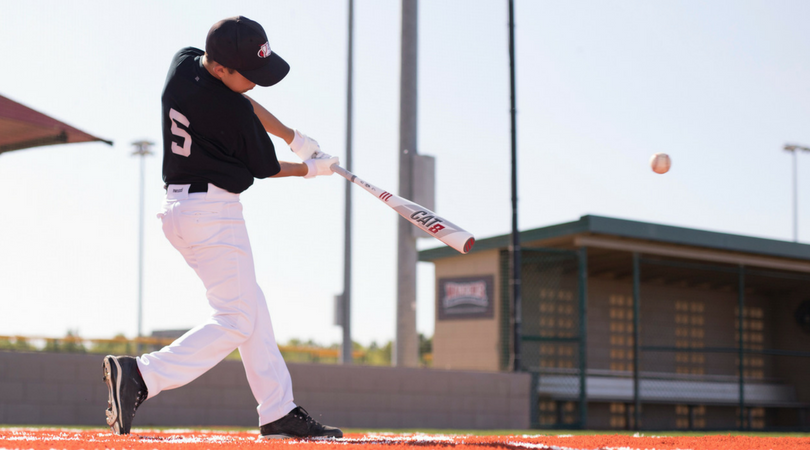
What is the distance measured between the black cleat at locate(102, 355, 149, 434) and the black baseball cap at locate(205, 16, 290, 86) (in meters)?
1.25

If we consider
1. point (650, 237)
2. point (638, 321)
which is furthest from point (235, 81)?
point (638, 321)

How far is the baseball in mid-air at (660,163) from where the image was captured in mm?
9273

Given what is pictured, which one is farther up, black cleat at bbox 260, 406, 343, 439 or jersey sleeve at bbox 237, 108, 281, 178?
jersey sleeve at bbox 237, 108, 281, 178

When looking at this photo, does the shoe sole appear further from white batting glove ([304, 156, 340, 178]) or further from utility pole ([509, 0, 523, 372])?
utility pole ([509, 0, 523, 372])

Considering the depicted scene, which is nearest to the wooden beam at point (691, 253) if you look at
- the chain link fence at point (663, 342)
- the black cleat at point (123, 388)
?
the chain link fence at point (663, 342)

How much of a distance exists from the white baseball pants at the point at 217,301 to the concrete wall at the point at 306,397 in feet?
14.9

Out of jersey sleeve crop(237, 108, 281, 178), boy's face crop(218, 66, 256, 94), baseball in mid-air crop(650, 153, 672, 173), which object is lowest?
jersey sleeve crop(237, 108, 281, 178)

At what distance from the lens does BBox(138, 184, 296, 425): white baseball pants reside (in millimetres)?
3309

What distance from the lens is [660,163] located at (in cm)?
932

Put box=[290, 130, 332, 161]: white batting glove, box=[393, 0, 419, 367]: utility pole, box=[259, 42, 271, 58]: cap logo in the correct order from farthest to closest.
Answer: box=[393, 0, 419, 367]: utility pole < box=[290, 130, 332, 161]: white batting glove < box=[259, 42, 271, 58]: cap logo

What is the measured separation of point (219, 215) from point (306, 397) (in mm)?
5582

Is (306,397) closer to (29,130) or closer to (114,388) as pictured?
(29,130)

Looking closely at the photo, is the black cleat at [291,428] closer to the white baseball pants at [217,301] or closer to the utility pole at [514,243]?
the white baseball pants at [217,301]

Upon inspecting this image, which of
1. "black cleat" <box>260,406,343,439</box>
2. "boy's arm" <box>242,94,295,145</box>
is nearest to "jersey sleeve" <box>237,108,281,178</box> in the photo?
"boy's arm" <box>242,94,295,145</box>
